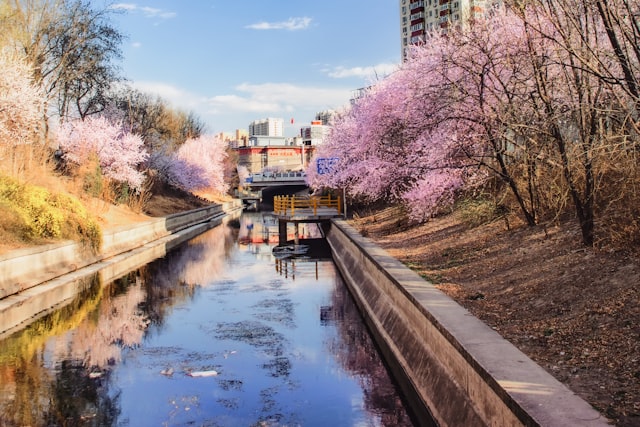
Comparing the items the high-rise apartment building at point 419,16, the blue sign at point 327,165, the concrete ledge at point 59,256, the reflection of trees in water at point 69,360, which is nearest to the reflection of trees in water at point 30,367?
the reflection of trees in water at point 69,360

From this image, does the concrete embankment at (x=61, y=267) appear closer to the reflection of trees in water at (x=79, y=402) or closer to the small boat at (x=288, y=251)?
the reflection of trees in water at (x=79, y=402)

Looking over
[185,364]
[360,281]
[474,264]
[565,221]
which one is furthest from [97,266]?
[565,221]

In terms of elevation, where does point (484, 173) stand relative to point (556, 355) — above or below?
above

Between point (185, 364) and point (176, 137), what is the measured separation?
7256cm

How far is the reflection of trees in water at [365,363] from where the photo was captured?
32.0ft

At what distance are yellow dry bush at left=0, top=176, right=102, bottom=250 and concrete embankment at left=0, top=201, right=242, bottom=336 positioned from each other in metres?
0.61

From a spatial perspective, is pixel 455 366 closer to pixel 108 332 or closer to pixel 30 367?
pixel 30 367

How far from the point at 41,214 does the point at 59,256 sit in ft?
5.37

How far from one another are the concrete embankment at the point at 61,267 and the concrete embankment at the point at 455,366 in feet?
29.4

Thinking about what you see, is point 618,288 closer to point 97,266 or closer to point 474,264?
point 474,264

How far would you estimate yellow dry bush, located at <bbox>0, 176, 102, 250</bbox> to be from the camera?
2133cm

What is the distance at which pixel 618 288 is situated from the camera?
862cm

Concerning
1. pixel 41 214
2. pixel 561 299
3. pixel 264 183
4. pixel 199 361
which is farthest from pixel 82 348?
pixel 264 183

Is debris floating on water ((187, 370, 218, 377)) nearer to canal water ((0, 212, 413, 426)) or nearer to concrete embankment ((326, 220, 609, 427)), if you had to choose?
canal water ((0, 212, 413, 426))
